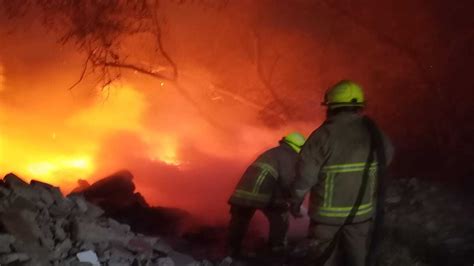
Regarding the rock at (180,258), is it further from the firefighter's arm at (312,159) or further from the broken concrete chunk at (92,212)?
the firefighter's arm at (312,159)

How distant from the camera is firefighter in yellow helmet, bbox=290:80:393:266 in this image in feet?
13.6

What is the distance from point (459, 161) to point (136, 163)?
6.35m

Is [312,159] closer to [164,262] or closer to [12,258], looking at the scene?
[164,262]

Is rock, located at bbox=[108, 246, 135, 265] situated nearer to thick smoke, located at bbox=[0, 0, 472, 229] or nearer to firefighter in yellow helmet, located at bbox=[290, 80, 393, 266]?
firefighter in yellow helmet, located at bbox=[290, 80, 393, 266]

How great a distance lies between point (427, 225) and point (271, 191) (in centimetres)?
214

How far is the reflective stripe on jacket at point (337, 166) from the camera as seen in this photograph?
13.5ft

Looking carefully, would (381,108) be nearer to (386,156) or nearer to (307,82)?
(307,82)

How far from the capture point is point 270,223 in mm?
6160

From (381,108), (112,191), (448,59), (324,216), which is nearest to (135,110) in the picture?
(112,191)

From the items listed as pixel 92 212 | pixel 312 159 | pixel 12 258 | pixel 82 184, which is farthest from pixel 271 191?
pixel 82 184

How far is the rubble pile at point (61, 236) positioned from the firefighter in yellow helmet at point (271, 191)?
2.57ft

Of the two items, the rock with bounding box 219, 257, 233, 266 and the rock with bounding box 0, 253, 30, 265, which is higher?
the rock with bounding box 219, 257, 233, 266

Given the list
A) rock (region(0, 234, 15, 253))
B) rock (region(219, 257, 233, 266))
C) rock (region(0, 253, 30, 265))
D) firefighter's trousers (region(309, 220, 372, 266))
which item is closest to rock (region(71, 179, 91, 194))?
rock (region(219, 257, 233, 266))

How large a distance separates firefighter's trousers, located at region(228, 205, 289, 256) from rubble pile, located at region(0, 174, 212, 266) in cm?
50
